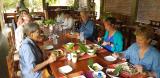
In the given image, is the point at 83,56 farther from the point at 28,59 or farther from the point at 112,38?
the point at 112,38

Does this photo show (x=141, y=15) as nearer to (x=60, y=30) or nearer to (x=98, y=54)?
(x=60, y=30)

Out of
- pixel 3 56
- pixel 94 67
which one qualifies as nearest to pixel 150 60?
pixel 94 67

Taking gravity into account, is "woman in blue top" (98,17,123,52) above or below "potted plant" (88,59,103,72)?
above

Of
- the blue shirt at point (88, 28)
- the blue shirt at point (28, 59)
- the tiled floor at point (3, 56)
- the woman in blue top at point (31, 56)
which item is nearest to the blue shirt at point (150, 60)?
the woman in blue top at point (31, 56)

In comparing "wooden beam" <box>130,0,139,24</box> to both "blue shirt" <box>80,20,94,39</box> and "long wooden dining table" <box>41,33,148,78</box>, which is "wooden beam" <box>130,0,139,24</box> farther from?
"long wooden dining table" <box>41,33,148,78</box>

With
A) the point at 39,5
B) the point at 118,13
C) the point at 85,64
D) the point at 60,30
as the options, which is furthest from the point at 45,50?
the point at 39,5

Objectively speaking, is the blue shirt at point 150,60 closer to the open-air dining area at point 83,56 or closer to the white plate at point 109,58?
the open-air dining area at point 83,56

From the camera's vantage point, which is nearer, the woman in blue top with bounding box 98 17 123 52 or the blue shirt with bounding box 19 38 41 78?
the blue shirt with bounding box 19 38 41 78

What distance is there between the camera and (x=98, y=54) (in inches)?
90.0

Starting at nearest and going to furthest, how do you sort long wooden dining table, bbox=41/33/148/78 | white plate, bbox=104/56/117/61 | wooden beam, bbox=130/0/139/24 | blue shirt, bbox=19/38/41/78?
long wooden dining table, bbox=41/33/148/78, blue shirt, bbox=19/38/41/78, white plate, bbox=104/56/117/61, wooden beam, bbox=130/0/139/24

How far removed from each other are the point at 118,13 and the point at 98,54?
3784 millimetres

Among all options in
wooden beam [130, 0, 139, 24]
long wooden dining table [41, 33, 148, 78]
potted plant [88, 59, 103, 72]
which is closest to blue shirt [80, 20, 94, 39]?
long wooden dining table [41, 33, 148, 78]

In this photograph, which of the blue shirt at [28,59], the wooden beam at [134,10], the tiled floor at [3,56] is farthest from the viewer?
the wooden beam at [134,10]

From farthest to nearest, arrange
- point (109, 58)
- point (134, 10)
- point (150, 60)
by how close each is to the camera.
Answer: point (134, 10)
point (109, 58)
point (150, 60)
